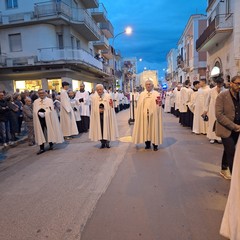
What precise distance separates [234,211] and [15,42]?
2810 centimetres

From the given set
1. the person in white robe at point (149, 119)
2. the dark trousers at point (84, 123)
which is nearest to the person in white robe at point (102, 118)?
the person in white robe at point (149, 119)

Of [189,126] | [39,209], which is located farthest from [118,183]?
[189,126]

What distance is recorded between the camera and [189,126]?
41.0 ft

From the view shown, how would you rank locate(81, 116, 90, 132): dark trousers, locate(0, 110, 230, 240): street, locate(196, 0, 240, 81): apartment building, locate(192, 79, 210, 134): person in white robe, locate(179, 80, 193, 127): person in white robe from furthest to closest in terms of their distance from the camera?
locate(196, 0, 240, 81): apartment building, locate(81, 116, 90, 132): dark trousers, locate(179, 80, 193, 127): person in white robe, locate(192, 79, 210, 134): person in white robe, locate(0, 110, 230, 240): street

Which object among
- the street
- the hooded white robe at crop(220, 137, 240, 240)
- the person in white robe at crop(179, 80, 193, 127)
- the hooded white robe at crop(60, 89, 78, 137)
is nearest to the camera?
the hooded white robe at crop(220, 137, 240, 240)

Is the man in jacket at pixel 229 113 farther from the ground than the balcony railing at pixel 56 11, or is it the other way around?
the balcony railing at pixel 56 11

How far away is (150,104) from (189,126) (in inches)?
197

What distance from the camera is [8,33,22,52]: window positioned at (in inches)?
1065

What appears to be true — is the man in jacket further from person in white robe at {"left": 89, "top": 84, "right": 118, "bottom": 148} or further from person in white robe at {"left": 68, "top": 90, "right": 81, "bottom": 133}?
person in white robe at {"left": 68, "top": 90, "right": 81, "bottom": 133}

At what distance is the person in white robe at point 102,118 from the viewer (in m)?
8.67

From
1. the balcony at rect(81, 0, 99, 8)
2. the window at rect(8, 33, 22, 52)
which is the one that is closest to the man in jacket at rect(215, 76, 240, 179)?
the window at rect(8, 33, 22, 52)

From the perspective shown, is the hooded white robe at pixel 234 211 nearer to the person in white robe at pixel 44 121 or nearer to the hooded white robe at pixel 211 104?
the hooded white robe at pixel 211 104

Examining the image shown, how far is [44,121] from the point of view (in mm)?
8586

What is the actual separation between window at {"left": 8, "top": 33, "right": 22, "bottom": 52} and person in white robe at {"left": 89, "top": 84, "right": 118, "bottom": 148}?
69.6 feet
